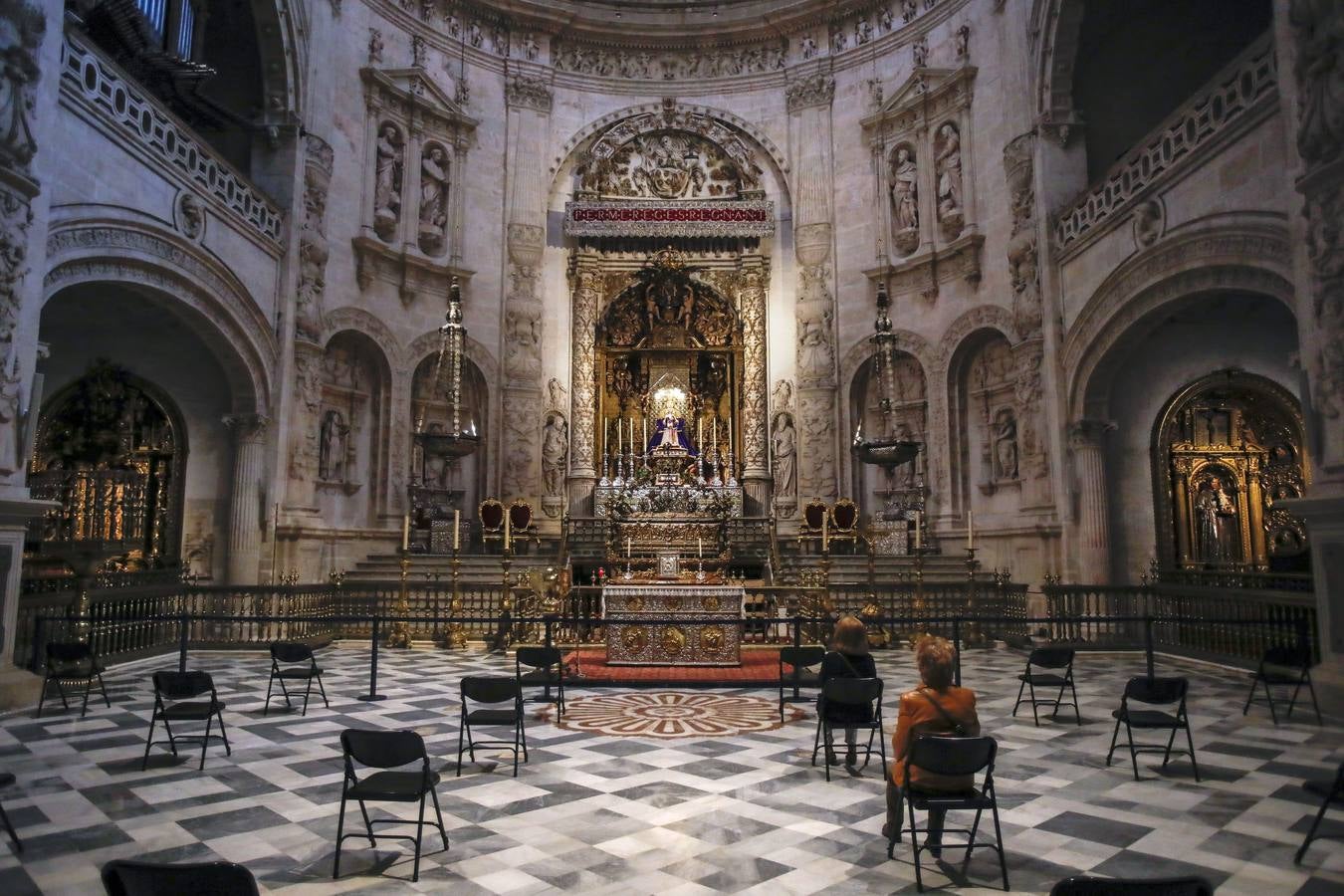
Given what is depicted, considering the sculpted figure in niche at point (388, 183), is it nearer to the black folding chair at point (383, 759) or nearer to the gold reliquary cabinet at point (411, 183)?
the gold reliquary cabinet at point (411, 183)

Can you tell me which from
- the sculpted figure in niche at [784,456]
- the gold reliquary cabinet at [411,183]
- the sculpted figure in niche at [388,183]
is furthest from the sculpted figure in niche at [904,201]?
the sculpted figure in niche at [388,183]

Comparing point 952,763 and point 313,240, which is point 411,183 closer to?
point 313,240

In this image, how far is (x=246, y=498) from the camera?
14.5 metres

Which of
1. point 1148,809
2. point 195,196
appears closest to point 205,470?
point 195,196

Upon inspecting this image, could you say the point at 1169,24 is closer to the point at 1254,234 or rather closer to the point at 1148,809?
the point at 1254,234

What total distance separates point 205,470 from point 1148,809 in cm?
1467

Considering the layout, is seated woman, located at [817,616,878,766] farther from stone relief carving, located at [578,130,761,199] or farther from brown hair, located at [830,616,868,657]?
stone relief carving, located at [578,130,761,199]

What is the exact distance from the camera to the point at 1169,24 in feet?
50.3

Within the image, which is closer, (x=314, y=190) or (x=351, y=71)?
(x=314, y=190)

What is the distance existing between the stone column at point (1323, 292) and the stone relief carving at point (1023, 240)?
22.8 ft

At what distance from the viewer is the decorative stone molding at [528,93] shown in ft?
68.8

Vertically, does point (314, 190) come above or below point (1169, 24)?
below

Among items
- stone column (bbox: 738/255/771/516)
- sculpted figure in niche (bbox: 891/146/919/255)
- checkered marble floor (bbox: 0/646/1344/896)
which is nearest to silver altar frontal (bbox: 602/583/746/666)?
checkered marble floor (bbox: 0/646/1344/896)

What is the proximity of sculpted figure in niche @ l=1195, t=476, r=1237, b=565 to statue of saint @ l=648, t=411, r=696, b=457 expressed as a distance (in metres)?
10.4
